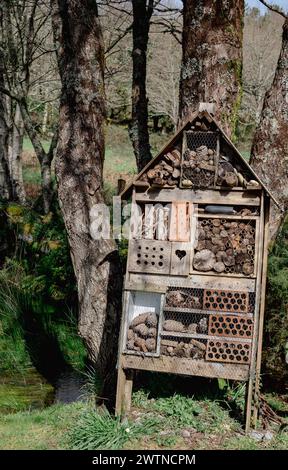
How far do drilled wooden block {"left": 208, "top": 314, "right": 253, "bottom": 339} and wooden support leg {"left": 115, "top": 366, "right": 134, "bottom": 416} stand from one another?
32.3 inches

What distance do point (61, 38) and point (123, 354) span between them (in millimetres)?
3142

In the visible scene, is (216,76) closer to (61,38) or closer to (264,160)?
(264,160)

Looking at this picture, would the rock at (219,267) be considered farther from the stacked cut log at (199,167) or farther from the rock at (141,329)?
the rock at (141,329)

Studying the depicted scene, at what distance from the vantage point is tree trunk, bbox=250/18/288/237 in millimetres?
5863

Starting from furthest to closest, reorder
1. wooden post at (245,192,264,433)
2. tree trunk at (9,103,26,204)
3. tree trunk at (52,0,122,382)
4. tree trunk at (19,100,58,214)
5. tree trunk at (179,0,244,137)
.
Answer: tree trunk at (9,103,26,204), tree trunk at (19,100,58,214), tree trunk at (52,0,122,382), tree trunk at (179,0,244,137), wooden post at (245,192,264,433)

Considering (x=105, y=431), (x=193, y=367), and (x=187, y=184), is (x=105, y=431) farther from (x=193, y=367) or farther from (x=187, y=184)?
(x=187, y=184)

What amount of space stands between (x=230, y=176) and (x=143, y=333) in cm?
147

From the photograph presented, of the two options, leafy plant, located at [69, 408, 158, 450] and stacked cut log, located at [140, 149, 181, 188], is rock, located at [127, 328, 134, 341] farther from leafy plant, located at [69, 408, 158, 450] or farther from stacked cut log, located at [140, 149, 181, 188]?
stacked cut log, located at [140, 149, 181, 188]

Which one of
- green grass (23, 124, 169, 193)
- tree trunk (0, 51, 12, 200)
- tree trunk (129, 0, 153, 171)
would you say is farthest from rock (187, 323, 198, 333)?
green grass (23, 124, 169, 193)

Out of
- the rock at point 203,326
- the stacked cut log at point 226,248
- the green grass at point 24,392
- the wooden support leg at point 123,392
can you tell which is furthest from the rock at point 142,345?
the green grass at point 24,392

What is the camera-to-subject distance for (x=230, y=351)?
5035 millimetres

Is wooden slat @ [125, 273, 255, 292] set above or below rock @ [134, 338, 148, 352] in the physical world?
above

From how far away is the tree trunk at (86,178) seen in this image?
5.94 m

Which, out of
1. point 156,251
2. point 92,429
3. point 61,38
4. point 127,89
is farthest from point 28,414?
point 127,89
